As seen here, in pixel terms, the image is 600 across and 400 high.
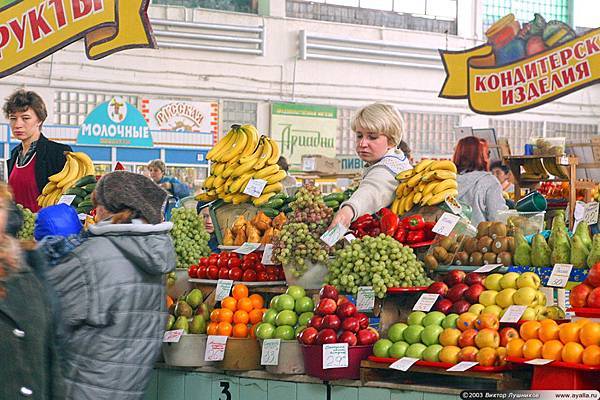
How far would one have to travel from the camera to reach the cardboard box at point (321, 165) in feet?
36.5

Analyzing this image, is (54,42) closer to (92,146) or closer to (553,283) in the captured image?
(553,283)

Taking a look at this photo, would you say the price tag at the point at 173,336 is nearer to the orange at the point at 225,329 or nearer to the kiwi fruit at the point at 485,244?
the orange at the point at 225,329

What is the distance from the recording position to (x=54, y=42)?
8141mm

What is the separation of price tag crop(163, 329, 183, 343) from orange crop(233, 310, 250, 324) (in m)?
0.28

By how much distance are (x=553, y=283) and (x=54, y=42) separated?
5.04 metres

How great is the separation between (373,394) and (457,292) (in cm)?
58

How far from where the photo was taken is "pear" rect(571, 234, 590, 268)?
4520 millimetres

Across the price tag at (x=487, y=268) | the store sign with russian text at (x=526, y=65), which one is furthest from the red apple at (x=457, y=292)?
the store sign with russian text at (x=526, y=65)

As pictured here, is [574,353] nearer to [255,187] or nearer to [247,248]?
[247,248]

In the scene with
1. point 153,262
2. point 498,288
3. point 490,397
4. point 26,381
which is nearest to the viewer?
point 26,381

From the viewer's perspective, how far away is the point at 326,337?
4.46 metres

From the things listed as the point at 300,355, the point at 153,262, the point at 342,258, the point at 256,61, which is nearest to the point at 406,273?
the point at 342,258

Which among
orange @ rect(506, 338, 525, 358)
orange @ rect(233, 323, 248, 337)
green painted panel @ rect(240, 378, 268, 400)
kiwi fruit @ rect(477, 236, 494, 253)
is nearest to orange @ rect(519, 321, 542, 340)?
orange @ rect(506, 338, 525, 358)

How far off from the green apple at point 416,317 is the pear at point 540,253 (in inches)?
23.4
